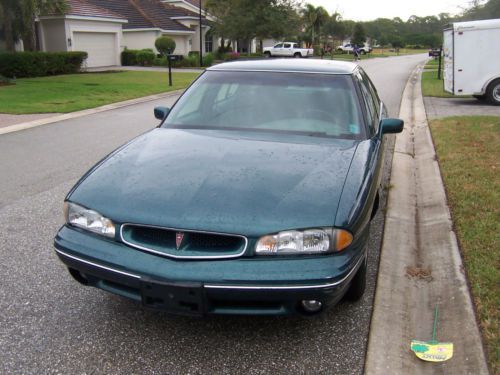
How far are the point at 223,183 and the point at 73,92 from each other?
15885mm

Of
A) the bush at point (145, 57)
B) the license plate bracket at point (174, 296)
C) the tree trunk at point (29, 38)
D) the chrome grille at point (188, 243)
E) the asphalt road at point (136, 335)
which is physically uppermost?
the tree trunk at point (29, 38)

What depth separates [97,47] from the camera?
31250 millimetres

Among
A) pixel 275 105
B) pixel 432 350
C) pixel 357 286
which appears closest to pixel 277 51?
pixel 275 105

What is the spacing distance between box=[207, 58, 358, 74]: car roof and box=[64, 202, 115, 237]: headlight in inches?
84.6

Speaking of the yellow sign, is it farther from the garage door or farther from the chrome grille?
the garage door

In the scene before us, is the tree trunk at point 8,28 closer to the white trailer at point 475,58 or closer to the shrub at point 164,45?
the shrub at point 164,45

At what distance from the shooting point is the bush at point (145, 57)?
33344 mm

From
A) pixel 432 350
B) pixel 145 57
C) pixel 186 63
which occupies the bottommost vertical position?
pixel 432 350

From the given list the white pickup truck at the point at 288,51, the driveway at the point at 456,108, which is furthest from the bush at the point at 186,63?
the driveway at the point at 456,108

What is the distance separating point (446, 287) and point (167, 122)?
255cm

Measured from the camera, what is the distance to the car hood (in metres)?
2.66

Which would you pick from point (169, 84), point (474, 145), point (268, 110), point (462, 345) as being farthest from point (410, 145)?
point (169, 84)

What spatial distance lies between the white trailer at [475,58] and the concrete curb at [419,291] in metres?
8.98

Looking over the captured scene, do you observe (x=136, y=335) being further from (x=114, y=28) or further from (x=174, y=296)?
(x=114, y=28)
